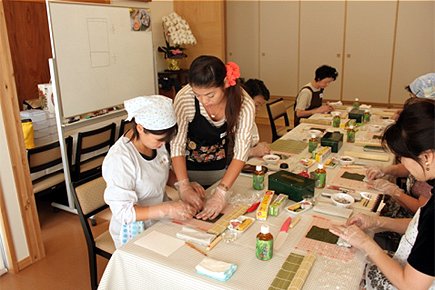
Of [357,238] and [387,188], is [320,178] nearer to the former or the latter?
[387,188]

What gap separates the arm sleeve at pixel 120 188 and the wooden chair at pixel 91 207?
0.37 metres

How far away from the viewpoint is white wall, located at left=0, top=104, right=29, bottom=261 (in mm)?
2213

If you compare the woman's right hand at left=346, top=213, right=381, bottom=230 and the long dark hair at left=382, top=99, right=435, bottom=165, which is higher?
the long dark hair at left=382, top=99, right=435, bottom=165

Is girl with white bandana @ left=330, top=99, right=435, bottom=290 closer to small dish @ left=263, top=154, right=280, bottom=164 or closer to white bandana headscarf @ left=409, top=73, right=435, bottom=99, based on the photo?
small dish @ left=263, top=154, right=280, bottom=164

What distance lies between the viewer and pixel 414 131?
1.10 meters

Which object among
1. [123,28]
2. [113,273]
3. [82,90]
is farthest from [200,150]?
[123,28]

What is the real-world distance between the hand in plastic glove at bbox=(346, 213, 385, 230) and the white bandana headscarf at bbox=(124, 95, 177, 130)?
838 millimetres

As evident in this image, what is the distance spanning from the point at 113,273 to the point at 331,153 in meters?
1.64

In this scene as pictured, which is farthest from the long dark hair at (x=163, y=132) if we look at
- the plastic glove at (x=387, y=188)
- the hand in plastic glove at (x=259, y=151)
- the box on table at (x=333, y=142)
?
the box on table at (x=333, y=142)

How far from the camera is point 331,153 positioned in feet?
8.06

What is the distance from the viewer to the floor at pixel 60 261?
7.34 ft

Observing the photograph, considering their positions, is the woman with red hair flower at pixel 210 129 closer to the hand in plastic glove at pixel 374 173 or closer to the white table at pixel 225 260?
the white table at pixel 225 260

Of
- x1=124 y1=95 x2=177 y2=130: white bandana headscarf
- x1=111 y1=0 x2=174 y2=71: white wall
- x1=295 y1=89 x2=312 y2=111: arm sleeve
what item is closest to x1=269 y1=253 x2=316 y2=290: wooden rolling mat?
x1=124 y1=95 x2=177 y2=130: white bandana headscarf

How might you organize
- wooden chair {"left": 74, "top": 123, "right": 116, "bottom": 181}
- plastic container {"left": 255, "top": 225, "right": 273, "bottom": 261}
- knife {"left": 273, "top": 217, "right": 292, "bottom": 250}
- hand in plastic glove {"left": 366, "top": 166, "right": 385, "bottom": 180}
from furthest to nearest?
wooden chair {"left": 74, "top": 123, "right": 116, "bottom": 181}, hand in plastic glove {"left": 366, "top": 166, "right": 385, "bottom": 180}, knife {"left": 273, "top": 217, "right": 292, "bottom": 250}, plastic container {"left": 255, "top": 225, "right": 273, "bottom": 261}
